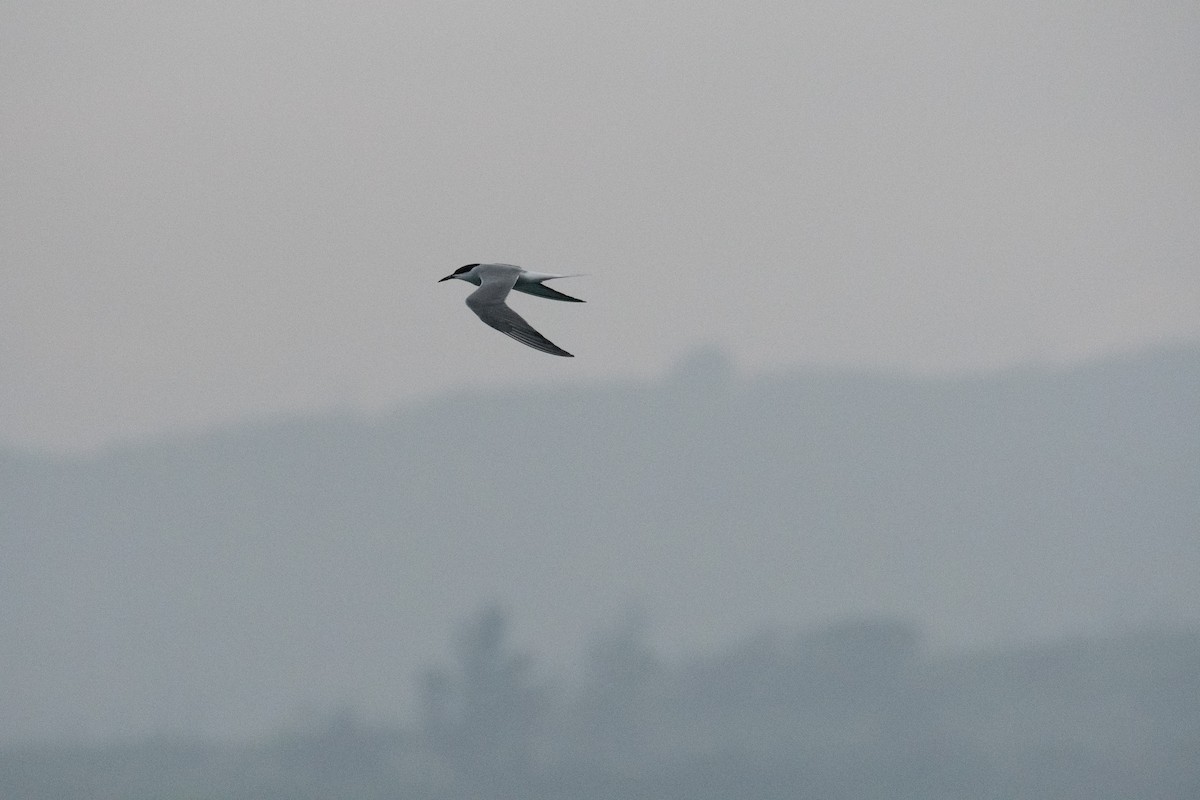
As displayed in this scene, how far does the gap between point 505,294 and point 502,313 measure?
5.97 ft

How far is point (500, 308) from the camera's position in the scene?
28.5 m

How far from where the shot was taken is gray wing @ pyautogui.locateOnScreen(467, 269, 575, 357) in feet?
86.5

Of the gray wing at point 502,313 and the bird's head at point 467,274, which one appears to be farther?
the bird's head at point 467,274

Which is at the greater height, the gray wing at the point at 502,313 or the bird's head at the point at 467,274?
the bird's head at the point at 467,274

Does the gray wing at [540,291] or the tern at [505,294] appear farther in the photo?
the gray wing at [540,291]

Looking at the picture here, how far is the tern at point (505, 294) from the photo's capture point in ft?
87.9

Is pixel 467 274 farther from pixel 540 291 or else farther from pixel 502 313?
pixel 502 313

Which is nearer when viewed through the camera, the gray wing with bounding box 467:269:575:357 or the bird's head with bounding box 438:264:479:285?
the gray wing with bounding box 467:269:575:357

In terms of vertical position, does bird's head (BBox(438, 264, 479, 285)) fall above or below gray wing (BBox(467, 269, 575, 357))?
above

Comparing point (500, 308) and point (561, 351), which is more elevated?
point (500, 308)

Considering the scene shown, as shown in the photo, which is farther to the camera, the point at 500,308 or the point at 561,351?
the point at 500,308

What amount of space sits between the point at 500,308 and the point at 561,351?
428 cm

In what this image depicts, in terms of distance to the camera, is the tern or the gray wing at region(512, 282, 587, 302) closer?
the tern

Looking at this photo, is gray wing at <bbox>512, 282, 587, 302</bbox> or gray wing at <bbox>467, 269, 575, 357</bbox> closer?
gray wing at <bbox>467, 269, 575, 357</bbox>
